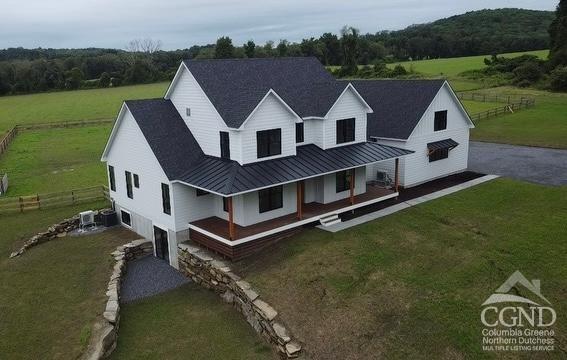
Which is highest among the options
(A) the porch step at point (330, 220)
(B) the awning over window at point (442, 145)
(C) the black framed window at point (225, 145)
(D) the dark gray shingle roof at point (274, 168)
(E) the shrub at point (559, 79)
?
(E) the shrub at point (559, 79)

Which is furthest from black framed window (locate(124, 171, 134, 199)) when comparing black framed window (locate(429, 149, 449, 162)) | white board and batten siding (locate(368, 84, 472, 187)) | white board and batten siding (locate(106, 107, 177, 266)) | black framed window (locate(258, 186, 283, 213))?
black framed window (locate(429, 149, 449, 162))

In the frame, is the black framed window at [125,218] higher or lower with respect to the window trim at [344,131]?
lower

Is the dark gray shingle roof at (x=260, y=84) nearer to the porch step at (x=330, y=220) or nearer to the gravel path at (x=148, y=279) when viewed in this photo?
the porch step at (x=330, y=220)

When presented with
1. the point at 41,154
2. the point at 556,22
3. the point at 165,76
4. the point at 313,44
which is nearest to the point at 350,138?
the point at 41,154

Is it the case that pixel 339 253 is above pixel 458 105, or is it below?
below

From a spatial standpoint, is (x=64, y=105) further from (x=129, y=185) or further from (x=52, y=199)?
(x=129, y=185)

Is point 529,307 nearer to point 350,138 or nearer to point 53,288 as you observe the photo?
point 350,138

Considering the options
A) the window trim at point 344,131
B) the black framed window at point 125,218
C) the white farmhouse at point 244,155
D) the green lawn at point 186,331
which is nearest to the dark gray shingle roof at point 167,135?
the white farmhouse at point 244,155
